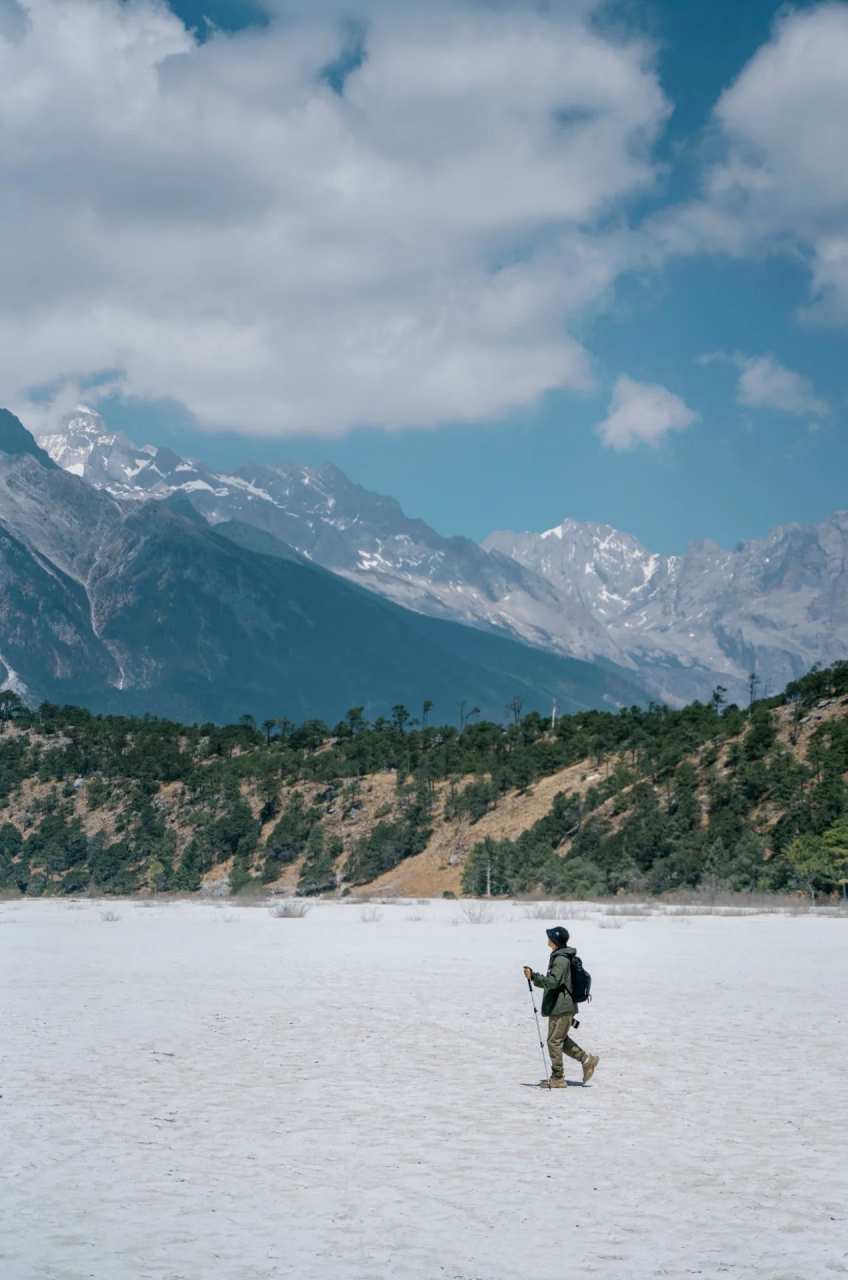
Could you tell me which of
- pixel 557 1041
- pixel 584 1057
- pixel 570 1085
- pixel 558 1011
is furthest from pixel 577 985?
pixel 570 1085

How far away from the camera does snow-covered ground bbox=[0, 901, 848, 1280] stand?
806cm

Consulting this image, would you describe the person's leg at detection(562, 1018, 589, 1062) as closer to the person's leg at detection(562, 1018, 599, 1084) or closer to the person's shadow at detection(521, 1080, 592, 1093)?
the person's leg at detection(562, 1018, 599, 1084)

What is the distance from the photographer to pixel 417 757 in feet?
341

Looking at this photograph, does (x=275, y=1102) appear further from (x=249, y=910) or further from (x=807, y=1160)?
(x=249, y=910)

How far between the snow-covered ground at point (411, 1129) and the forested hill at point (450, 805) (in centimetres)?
3763

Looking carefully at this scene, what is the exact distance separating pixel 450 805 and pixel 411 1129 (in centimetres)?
7811

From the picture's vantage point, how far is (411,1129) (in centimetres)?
1141

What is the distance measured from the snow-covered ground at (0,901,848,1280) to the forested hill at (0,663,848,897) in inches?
1481

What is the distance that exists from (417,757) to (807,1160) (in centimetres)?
9392

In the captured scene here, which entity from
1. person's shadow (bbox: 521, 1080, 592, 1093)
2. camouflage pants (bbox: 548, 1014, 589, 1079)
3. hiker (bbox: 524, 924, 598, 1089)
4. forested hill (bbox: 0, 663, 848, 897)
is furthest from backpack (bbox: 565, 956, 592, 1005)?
forested hill (bbox: 0, 663, 848, 897)

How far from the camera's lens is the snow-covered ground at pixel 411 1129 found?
8.06 metres

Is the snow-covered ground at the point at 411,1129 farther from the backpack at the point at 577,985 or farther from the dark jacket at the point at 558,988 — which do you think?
the backpack at the point at 577,985

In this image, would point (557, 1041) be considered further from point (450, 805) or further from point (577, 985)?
point (450, 805)

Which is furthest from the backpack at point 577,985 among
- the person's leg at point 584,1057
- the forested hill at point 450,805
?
the forested hill at point 450,805
